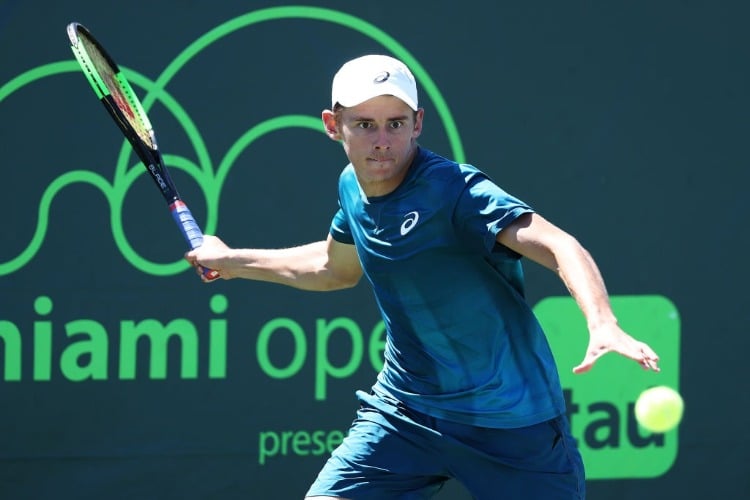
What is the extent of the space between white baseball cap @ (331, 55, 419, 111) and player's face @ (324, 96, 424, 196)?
0.02 metres

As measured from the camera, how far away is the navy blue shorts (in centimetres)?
319

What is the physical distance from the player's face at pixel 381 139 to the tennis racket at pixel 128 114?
0.73 m

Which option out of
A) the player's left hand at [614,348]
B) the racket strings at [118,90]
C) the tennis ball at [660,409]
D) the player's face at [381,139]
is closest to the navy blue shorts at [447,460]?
the tennis ball at [660,409]

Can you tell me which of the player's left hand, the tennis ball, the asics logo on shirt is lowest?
the tennis ball

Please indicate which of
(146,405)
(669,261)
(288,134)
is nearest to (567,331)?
(669,261)

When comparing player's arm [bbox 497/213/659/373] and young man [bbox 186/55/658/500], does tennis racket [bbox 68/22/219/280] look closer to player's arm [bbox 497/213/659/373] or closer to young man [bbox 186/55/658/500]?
young man [bbox 186/55/658/500]

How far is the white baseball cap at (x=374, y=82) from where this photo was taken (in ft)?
10.2

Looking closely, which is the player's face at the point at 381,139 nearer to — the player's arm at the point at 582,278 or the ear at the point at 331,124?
the ear at the point at 331,124

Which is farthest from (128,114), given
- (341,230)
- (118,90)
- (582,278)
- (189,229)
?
(582,278)

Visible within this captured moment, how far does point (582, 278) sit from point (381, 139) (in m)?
0.68

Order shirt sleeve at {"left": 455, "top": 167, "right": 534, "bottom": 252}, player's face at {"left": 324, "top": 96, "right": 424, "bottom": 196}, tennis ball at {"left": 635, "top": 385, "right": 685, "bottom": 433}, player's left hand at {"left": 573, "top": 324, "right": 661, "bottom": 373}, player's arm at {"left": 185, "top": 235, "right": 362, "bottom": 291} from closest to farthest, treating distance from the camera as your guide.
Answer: player's left hand at {"left": 573, "top": 324, "right": 661, "bottom": 373} < shirt sleeve at {"left": 455, "top": 167, "right": 534, "bottom": 252} < tennis ball at {"left": 635, "top": 385, "right": 685, "bottom": 433} < player's face at {"left": 324, "top": 96, "right": 424, "bottom": 196} < player's arm at {"left": 185, "top": 235, "right": 362, "bottom": 291}

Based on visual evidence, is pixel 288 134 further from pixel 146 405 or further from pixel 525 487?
pixel 525 487

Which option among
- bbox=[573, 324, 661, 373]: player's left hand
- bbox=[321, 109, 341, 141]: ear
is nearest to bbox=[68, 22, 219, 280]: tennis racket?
bbox=[321, 109, 341, 141]: ear

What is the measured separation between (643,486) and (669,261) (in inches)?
32.8
